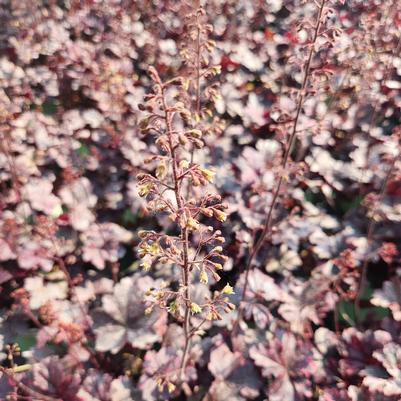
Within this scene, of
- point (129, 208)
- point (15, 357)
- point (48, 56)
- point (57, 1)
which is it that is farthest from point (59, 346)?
point (57, 1)

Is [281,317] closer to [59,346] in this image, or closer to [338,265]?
[338,265]

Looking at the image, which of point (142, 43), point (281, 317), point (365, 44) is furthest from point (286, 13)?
point (281, 317)

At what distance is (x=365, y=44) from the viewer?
3.18 metres

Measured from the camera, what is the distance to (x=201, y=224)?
8.95 ft

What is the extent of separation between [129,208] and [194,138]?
2.21 metres

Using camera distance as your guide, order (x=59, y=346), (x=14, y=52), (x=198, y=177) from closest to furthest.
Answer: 1. (x=198, y=177)
2. (x=59, y=346)
3. (x=14, y=52)

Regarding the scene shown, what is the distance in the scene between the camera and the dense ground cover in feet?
7.52

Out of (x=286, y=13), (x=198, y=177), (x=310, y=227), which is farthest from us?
(x=286, y=13)

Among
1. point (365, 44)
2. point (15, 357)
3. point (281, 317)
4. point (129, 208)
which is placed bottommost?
point (15, 357)

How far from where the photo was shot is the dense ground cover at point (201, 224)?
2291mm

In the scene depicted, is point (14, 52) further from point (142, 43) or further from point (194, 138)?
point (194, 138)

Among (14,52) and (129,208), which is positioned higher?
(14,52)

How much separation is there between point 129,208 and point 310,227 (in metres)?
1.52

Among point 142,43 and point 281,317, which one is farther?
point 142,43
